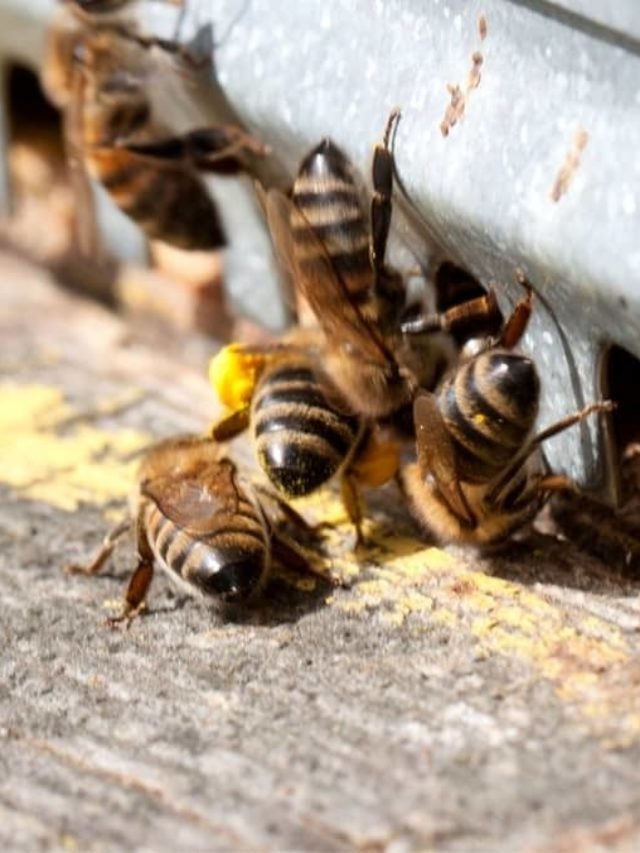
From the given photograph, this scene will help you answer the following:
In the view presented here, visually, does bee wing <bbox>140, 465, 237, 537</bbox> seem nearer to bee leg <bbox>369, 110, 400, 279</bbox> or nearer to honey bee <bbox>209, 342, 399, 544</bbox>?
honey bee <bbox>209, 342, 399, 544</bbox>

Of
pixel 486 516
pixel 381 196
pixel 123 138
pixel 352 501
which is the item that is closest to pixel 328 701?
pixel 486 516

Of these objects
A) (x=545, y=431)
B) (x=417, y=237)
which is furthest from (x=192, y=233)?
(x=545, y=431)

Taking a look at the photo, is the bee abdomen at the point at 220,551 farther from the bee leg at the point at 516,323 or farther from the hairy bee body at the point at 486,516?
the bee leg at the point at 516,323

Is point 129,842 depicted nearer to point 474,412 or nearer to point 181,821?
point 181,821

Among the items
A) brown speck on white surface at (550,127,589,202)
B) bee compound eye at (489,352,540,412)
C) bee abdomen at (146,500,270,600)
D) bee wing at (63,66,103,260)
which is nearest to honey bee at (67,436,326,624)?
bee abdomen at (146,500,270,600)

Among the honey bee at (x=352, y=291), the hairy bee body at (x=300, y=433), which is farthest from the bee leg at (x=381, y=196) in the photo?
the hairy bee body at (x=300, y=433)
